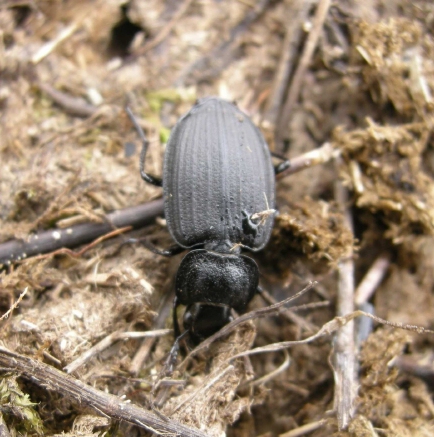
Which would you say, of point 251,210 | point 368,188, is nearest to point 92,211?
point 251,210

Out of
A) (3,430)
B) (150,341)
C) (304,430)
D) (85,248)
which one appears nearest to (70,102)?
(85,248)

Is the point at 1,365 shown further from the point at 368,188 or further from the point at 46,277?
the point at 368,188

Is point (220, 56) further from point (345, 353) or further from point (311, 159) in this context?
point (345, 353)

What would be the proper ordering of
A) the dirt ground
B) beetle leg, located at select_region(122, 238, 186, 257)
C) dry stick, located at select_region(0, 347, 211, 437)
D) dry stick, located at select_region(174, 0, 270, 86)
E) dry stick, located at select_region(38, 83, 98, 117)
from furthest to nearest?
1. dry stick, located at select_region(174, 0, 270, 86)
2. dry stick, located at select_region(38, 83, 98, 117)
3. beetle leg, located at select_region(122, 238, 186, 257)
4. the dirt ground
5. dry stick, located at select_region(0, 347, 211, 437)

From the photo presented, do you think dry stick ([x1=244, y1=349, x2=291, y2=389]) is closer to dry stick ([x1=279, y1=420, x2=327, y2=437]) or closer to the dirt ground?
the dirt ground

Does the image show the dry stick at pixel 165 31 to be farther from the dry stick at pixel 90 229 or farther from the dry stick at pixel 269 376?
the dry stick at pixel 269 376

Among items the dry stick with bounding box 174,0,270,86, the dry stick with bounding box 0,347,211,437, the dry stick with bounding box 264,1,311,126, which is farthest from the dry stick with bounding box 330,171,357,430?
the dry stick with bounding box 174,0,270,86
